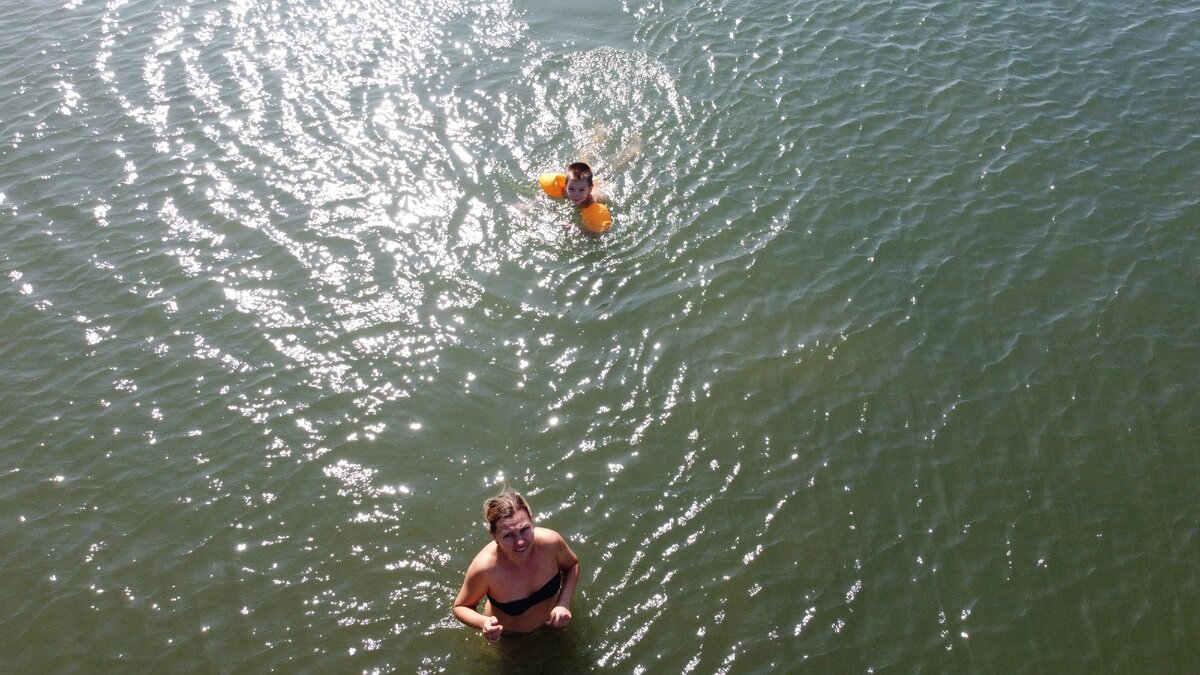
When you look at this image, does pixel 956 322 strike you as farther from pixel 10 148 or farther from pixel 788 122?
pixel 10 148

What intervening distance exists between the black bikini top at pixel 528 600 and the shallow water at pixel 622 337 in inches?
22.7

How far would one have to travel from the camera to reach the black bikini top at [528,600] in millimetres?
8844

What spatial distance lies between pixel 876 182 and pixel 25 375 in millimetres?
12917

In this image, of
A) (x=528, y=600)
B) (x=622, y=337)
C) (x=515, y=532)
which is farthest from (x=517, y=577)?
(x=622, y=337)

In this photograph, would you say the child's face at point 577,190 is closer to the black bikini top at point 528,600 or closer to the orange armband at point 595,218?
the orange armband at point 595,218

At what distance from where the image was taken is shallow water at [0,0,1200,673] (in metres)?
9.59

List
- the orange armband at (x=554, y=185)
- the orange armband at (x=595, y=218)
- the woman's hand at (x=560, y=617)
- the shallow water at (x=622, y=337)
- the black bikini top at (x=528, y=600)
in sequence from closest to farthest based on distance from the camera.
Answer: the woman's hand at (x=560, y=617) → the black bikini top at (x=528, y=600) → the shallow water at (x=622, y=337) → the orange armband at (x=595, y=218) → the orange armband at (x=554, y=185)

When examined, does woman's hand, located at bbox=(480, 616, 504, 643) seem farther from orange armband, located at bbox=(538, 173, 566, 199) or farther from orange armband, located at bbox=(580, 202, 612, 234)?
orange armband, located at bbox=(538, 173, 566, 199)

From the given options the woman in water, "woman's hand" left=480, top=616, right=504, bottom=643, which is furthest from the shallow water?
"woman's hand" left=480, top=616, right=504, bottom=643

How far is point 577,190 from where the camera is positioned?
14.1 m

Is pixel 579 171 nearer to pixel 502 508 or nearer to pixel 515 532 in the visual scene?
pixel 502 508

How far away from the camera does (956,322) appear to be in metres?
12.7

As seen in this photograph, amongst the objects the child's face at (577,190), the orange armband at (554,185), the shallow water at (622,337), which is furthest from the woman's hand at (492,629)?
the orange armband at (554,185)

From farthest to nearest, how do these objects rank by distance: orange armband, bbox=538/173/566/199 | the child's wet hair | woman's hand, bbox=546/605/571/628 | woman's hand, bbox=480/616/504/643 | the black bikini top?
orange armband, bbox=538/173/566/199
the child's wet hair
the black bikini top
woman's hand, bbox=546/605/571/628
woman's hand, bbox=480/616/504/643
